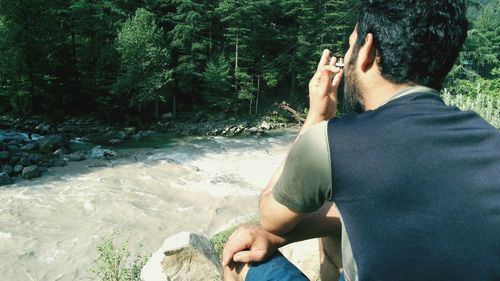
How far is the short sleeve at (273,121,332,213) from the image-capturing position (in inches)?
42.1

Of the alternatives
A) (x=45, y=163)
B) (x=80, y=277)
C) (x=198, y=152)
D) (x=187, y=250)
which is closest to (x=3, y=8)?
(x=45, y=163)

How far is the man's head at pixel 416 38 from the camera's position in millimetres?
1180

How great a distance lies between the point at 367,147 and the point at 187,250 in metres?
3.37

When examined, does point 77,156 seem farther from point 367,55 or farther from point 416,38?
point 416,38

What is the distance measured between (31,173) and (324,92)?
1293cm

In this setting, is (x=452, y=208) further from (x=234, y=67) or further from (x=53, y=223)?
(x=234, y=67)

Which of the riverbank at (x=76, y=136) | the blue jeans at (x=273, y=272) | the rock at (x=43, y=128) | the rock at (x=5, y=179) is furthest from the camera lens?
the rock at (x=43, y=128)

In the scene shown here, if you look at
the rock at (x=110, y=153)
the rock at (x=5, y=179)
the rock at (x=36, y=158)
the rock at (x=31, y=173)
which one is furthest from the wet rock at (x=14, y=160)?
the rock at (x=110, y=153)

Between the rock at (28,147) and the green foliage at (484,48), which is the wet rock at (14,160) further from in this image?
the green foliage at (484,48)

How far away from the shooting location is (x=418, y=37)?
3.87ft

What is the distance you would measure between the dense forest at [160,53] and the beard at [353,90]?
21.4 metres

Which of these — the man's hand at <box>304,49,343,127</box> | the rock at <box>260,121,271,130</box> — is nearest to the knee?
the man's hand at <box>304,49,343,127</box>

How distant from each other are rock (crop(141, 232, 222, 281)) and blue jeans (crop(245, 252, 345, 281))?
2.56 m

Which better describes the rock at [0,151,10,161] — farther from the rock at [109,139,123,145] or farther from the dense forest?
the dense forest
